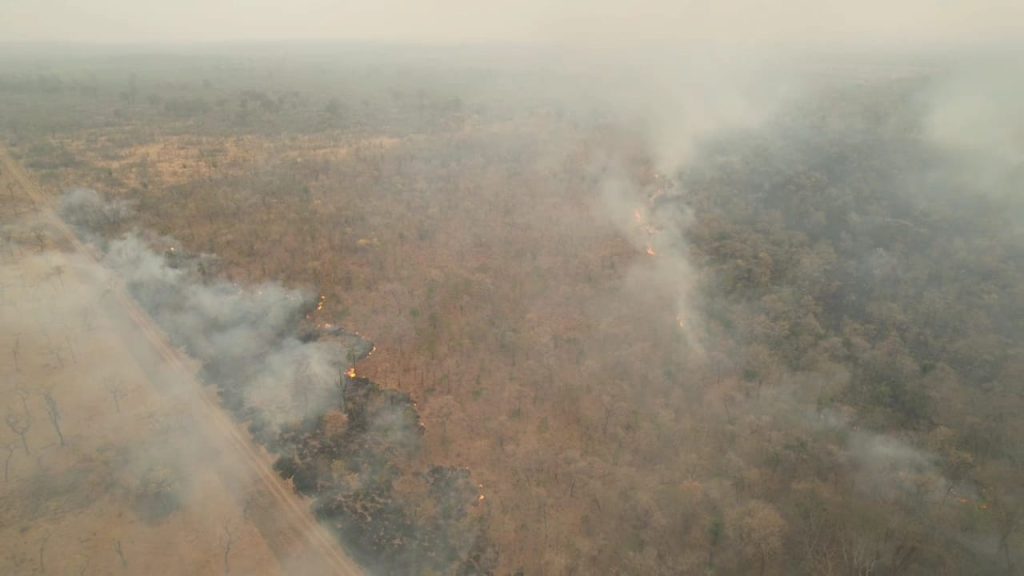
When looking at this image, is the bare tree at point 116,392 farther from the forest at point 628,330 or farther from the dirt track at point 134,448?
the forest at point 628,330

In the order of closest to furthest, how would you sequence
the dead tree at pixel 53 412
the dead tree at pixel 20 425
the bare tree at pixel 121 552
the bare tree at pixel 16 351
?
the bare tree at pixel 121 552
the dead tree at pixel 20 425
the dead tree at pixel 53 412
the bare tree at pixel 16 351

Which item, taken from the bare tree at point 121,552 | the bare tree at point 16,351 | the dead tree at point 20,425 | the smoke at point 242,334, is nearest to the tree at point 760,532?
the smoke at point 242,334

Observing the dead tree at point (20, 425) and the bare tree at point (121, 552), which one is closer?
the bare tree at point (121, 552)

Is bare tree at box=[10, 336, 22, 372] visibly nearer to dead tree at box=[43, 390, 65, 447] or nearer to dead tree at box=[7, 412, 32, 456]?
dead tree at box=[43, 390, 65, 447]

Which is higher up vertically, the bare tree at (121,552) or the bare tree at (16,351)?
the bare tree at (121,552)

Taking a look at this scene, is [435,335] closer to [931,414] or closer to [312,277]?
[312,277]

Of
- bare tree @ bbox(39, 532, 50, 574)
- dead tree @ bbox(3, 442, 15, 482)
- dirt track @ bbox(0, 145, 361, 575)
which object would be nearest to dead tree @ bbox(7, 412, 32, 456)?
dirt track @ bbox(0, 145, 361, 575)

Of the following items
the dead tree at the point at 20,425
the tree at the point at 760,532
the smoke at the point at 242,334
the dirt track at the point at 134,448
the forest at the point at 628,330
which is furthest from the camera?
the smoke at the point at 242,334
